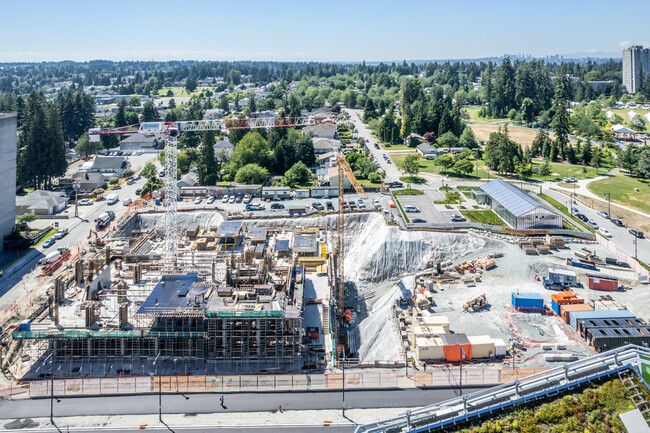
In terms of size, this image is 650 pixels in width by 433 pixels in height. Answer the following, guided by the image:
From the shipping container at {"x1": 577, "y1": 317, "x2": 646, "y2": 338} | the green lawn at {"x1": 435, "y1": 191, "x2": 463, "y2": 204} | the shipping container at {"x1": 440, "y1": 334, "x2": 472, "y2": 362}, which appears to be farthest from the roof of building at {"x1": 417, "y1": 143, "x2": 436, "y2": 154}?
the shipping container at {"x1": 440, "y1": 334, "x2": 472, "y2": 362}

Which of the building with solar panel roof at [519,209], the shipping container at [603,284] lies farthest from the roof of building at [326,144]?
the shipping container at [603,284]

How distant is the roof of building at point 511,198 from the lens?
7093 centimetres

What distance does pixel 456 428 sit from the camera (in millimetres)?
27125

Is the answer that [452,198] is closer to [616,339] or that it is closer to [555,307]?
[555,307]

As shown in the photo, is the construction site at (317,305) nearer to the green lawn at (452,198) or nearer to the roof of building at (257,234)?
the roof of building at (257,234)

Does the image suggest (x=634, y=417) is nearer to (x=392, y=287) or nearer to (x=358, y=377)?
(x=358, y=377)

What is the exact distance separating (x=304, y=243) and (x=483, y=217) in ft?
87.8

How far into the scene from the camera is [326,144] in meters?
121

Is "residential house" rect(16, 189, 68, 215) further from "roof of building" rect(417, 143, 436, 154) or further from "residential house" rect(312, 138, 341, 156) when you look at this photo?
"roof of building" rect(417, 143, 436, 154)

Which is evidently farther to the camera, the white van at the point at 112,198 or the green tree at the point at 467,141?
the green tree at the point at 467,141

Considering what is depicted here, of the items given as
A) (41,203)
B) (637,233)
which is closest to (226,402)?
(637,233)

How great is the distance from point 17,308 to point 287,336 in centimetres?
2869

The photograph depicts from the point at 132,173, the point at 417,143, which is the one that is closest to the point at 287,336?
the point at 132,173

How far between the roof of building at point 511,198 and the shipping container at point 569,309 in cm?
2257
